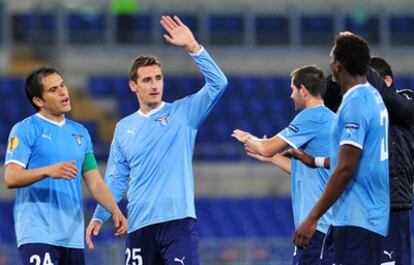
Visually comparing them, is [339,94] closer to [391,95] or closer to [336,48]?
[391,95]

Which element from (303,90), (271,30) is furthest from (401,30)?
(303,90)

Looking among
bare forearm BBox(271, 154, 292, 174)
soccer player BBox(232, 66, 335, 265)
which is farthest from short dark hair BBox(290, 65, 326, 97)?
bare forearm BBox(271, 154, 292, 174)

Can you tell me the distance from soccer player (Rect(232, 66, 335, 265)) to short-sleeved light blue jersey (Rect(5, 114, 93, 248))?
1520 mm

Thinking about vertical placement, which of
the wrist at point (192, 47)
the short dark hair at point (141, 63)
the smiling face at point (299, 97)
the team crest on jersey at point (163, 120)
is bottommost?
the team crest on jersey at point (163, 120)

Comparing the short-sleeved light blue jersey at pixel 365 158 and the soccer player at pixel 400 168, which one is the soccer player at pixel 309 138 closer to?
the soccer player at pixel 400 168

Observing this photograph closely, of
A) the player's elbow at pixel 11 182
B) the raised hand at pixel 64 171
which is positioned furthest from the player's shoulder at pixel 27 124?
the raised hand at pixel 64 171

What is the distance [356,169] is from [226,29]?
53.5 feet

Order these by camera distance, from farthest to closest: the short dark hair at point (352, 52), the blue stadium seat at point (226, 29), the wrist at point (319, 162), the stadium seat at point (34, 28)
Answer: the blue stadium seat at point (226, 29), the stadium seat at point (34, 28), the wrist at point (319, 162), the short dark hair at point (352, 52)

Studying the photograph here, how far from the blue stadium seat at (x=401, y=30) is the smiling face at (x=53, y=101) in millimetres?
15482

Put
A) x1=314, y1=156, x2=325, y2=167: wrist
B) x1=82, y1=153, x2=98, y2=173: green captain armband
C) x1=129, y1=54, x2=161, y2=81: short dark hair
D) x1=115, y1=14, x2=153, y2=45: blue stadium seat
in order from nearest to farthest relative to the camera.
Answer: x1=314, y1=156, x2=325, y2=167: wrist, x1=82, y1=153, x2=98, y2=173: green captain armband, x1=129, y1=54, x2=161, y2=81: short dark hair, x1=115, y1=14, x2=153, y2=45: blue stadium seat

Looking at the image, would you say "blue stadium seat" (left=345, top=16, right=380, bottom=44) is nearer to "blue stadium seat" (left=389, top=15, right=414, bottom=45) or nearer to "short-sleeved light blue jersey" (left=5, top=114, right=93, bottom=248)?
"blue stadium seat" (left=389, top=15, right=414, bottom=45)

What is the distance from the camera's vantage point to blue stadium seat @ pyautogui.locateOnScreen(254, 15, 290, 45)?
Result: 79.3 feet

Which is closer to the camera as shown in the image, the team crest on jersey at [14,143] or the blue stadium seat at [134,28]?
the team crest on jersey at [14,143]

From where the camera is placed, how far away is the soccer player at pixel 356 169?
25.8 feet
